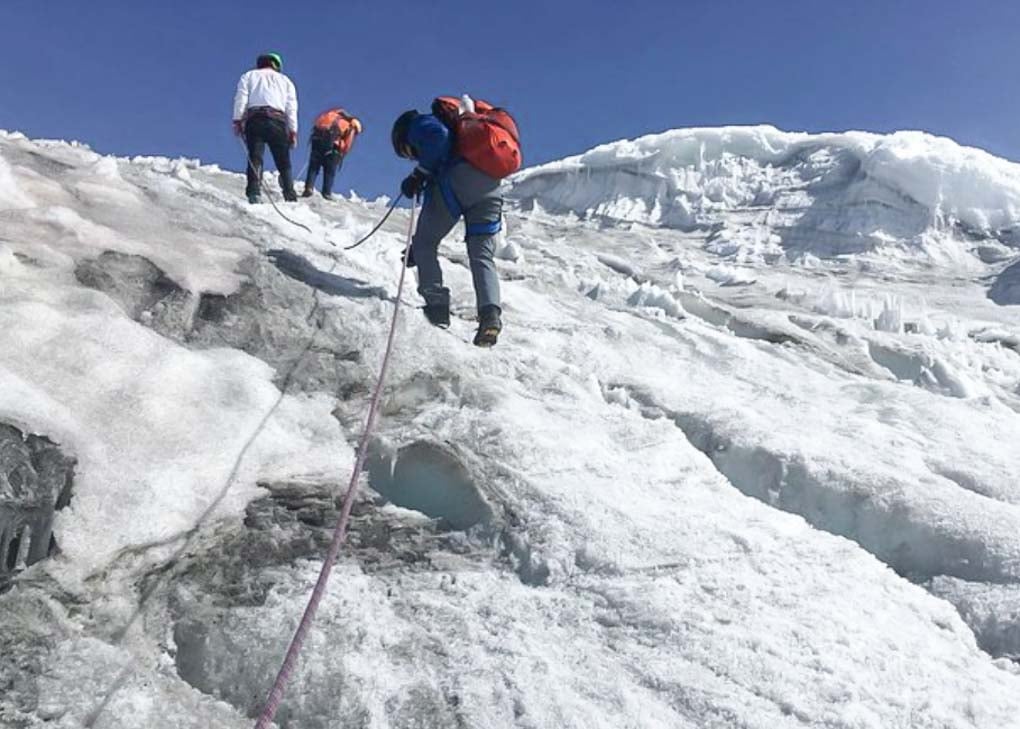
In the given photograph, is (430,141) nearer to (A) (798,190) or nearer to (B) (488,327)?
(B) (488,327)

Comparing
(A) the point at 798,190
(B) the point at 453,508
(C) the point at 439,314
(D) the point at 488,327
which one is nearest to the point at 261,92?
(C) the point at 439,314

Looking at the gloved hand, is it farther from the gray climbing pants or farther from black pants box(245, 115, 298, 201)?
black pants box(245, 115, 298, 201)

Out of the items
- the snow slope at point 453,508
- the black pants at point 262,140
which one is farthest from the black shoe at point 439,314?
the black pants at point 262,140

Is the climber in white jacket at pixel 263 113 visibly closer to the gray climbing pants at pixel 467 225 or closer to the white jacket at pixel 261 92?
the white jacket at pixel 261 92

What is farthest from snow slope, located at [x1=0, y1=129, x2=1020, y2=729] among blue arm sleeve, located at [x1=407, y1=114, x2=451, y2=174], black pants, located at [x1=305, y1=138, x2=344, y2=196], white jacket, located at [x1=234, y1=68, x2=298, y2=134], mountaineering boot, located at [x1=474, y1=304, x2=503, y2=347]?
black pants, located at [x1=305, y1=138, x2=344, y2=196]

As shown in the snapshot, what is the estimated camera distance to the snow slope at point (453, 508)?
2744 mm

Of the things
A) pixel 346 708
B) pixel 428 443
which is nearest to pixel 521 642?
pixel 346 708

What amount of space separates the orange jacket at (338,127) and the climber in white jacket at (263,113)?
10.4 ft

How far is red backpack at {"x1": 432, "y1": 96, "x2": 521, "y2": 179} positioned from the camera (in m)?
5.37

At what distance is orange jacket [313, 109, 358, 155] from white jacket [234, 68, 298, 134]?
3.27 m

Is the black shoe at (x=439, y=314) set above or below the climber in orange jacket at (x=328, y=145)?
below

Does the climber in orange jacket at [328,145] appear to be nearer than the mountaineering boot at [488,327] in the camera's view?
No

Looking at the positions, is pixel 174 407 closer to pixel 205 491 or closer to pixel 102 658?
pixel 205 491

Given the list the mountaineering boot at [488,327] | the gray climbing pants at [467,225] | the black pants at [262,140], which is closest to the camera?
the mountaineering boot at [488,327]
